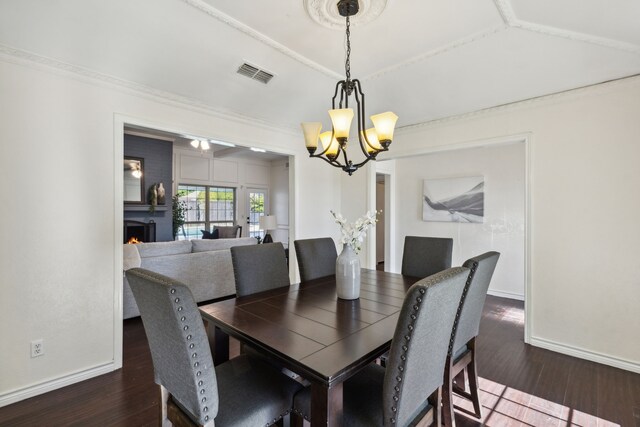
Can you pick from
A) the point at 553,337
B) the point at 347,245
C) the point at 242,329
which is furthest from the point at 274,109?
the point at 553,337

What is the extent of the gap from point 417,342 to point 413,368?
11 cm

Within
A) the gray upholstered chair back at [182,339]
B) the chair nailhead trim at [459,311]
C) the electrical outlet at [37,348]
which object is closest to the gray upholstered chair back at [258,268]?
the gray upholstered chair back at [182,339]

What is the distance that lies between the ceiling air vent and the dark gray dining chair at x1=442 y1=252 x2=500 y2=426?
2438mm

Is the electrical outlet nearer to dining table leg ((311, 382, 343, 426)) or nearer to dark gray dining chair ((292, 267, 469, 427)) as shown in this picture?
dark gray dining chair ((292, 267, 469, 427))

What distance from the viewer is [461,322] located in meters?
1.64

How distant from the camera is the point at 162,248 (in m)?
3.64

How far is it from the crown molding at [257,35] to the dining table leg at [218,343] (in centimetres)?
215

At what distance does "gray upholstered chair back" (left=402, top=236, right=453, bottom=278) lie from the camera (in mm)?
2625

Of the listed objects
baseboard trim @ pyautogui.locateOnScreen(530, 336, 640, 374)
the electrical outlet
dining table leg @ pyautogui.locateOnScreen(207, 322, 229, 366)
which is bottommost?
baseboard trim @ pyautogui.locateOnScreen(530, 336, 640, 374)

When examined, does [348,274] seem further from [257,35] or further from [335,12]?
[257,35]

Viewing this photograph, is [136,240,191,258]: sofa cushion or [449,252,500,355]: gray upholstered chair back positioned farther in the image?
[136,240,191,258]: sofa cushion

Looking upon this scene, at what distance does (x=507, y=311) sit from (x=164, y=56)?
4774 mm

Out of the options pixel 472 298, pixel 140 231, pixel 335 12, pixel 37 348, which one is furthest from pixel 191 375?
pixel 140 231

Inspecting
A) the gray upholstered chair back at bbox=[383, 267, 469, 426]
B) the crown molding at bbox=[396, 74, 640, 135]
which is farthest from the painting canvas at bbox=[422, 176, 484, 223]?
the gray upholstered chair back at bbox=[383, 267, 469, 426]
